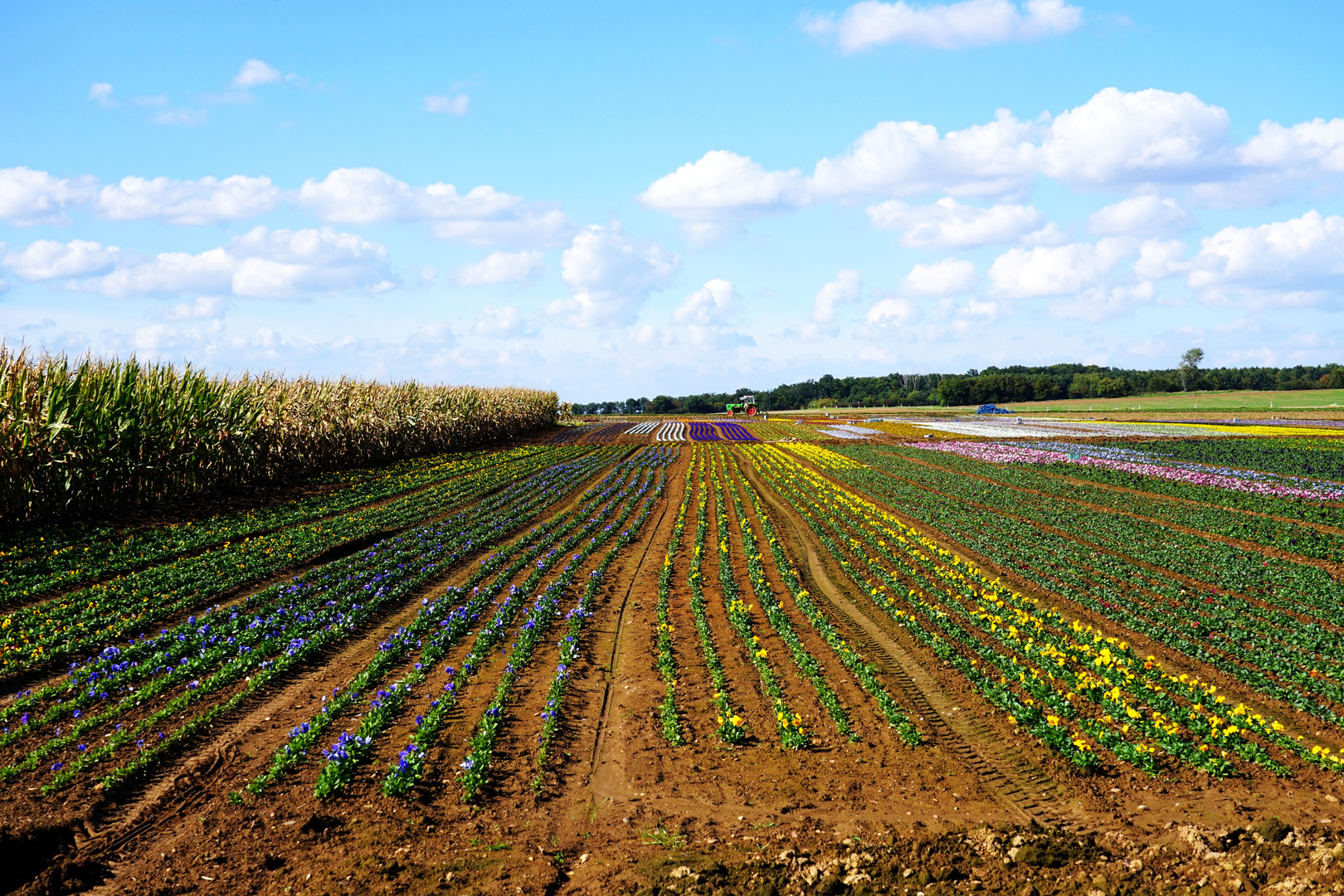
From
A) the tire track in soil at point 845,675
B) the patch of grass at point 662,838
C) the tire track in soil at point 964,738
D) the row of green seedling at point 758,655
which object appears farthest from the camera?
the tire track in soil at point 845,675

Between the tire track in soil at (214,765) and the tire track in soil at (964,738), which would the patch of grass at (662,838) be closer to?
the tire track in soil at (964,738)

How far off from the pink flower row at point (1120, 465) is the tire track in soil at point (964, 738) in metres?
21.4

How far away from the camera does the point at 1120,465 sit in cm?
3425

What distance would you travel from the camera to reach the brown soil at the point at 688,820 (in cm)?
606

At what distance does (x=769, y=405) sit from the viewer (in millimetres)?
178750

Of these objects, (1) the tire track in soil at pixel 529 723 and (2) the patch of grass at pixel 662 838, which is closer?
(2) the patch of grass at pixel 662 838

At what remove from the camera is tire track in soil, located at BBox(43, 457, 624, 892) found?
21.9 feet

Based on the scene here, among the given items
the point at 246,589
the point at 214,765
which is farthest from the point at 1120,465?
the point at 214,765

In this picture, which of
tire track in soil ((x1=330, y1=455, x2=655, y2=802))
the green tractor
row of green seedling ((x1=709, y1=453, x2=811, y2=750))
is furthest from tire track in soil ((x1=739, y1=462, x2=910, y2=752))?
the green tractor

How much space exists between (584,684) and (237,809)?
14.1ft

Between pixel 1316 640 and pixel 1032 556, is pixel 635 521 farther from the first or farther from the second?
pixel 1316 640

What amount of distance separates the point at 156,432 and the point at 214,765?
18.8 m

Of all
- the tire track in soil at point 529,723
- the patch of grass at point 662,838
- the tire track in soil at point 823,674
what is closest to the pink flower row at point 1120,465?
the tire track in soil at point 823,674

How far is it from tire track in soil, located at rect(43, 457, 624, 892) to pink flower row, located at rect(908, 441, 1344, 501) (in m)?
29.0
